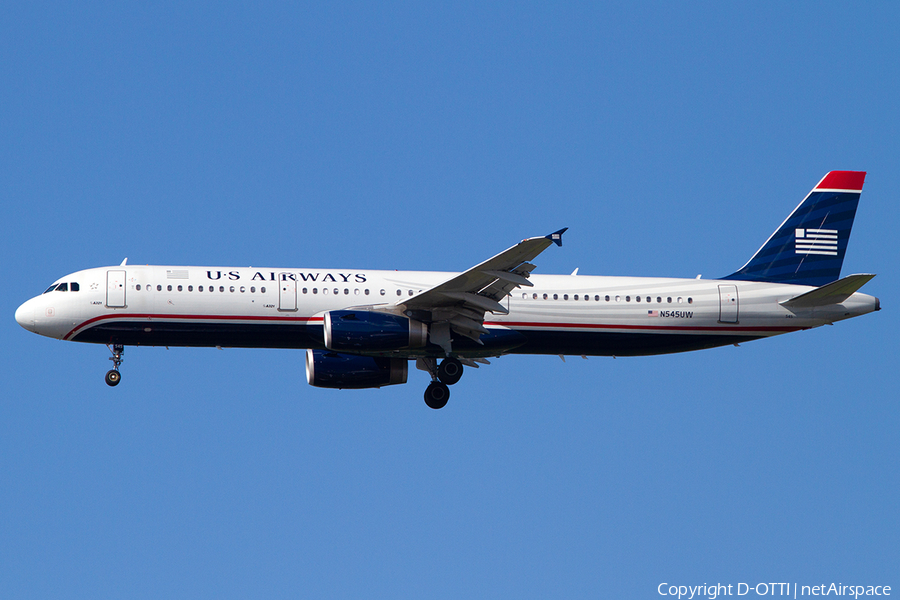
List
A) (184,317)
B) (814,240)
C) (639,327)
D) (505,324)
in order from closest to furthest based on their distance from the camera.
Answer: (184,317) < (505,324) < (639,327) < (814,240)

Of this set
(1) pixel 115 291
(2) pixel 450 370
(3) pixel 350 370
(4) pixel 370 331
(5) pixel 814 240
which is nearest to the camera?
(4) pixel 370 331

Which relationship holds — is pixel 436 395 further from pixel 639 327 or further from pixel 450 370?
pixel 639 327

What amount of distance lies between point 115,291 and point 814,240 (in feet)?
77.2

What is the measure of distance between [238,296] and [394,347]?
16.8 ft

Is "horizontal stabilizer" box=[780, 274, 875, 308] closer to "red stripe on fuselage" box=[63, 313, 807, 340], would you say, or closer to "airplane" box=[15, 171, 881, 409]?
"airplane" box=[15, 171, 881, 409]

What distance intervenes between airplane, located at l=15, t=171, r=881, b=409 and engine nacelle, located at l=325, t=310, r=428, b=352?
4 centimetres

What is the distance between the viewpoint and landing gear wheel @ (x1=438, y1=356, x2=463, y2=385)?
34469mm

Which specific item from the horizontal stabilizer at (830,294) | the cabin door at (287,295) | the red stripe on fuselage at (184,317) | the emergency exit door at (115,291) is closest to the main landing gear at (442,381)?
the red stripe on fuselage at (184,317)

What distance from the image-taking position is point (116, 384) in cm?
3403

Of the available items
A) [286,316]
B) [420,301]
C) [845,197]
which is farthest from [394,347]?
[845,197]

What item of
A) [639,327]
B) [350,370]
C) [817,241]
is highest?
[817,241]

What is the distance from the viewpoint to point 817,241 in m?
37.5

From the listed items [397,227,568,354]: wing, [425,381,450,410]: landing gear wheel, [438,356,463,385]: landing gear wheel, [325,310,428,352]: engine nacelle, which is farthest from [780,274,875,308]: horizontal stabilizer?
[325,310,428,352]: engine nacelle

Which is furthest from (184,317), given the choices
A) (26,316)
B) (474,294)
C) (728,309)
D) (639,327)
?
(728,309)
